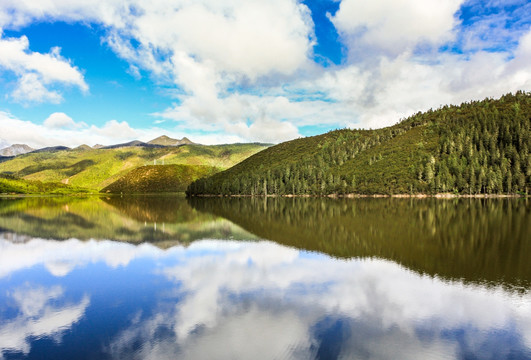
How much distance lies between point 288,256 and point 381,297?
1209 centimetres

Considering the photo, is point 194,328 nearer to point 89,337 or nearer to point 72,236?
point 89,337

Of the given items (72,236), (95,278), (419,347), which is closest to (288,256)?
(95,278)

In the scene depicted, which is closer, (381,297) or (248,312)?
(248,312)

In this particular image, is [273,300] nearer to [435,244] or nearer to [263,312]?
[263,312]

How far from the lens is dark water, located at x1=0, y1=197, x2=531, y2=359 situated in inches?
516

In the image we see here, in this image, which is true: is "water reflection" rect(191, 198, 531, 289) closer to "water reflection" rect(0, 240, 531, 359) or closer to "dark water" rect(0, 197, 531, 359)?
"dark water" rect(0, 197, 531, 359)

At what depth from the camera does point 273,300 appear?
18.5 meters

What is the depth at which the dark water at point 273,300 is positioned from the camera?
13117 millimetres

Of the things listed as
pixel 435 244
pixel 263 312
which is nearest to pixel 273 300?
pixel 263 312

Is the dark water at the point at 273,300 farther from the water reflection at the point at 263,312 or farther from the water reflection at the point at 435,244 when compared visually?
the water reflection at the point at 435,244

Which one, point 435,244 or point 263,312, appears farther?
point 435,244

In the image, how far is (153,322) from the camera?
15617mm

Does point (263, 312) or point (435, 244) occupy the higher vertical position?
point (435, 244)

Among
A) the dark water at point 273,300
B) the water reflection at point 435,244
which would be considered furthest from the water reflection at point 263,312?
the water reflection at point 435,244
